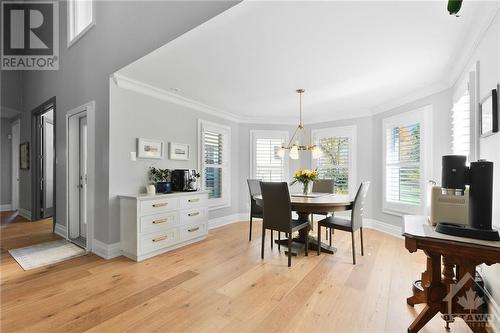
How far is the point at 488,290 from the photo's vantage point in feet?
6.01

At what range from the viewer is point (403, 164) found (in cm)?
394

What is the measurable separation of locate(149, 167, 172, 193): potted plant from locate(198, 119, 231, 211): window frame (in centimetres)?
84

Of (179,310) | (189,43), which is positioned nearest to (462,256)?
(179,310)

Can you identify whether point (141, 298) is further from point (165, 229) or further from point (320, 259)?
point (320, 259)

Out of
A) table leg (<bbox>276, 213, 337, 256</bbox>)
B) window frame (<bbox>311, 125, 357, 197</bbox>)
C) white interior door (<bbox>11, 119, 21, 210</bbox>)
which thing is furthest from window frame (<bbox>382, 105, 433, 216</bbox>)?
white interior door (<bbox>11, 119, 21, 210</bbox>)

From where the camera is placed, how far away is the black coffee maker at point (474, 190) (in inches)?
56.1

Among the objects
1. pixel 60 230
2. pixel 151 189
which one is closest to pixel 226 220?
pixel 151 189

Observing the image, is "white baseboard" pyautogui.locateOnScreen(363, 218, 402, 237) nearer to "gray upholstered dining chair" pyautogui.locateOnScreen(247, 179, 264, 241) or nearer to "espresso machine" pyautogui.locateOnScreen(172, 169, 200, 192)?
"gray upholstered dining chair" pyautogui.locateOnScreen(247, 179, 264, 241)

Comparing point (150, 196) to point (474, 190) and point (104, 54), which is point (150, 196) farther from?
point (474, 190)

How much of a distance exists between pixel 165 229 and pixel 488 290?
3.24 meters

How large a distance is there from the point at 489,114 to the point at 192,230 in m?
3.46

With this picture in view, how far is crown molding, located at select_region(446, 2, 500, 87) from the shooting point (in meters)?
1.83

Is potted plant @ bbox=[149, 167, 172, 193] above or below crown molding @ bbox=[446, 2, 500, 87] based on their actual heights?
below

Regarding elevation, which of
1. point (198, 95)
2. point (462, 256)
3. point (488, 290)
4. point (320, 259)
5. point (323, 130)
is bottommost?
point (320, 259)
